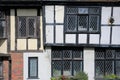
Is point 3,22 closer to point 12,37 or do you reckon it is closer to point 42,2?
point 12,37

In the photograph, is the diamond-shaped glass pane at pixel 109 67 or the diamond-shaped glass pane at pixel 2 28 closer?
the diamond-shaped glass pane at pixel 2 28

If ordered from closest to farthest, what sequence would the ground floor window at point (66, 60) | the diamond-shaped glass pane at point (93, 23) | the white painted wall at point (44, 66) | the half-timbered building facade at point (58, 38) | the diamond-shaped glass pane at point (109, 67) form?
the half-timbered building facade at point (58, 38)
the diamond-shaped glass pane at point (93, 23)
the white painted wall at point (44, 66)
the ground floor window at point (66, 60)
the diamond-shaped glass pane at point (109, 67)

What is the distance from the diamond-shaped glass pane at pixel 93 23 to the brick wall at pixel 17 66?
4.56 metres

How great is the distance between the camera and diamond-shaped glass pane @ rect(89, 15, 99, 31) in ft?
85.7

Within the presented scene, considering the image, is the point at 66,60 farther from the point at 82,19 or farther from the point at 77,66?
the point at 82,19

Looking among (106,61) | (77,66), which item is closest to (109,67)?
(106,61)

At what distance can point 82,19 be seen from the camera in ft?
85.9

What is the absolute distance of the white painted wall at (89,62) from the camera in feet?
86.6

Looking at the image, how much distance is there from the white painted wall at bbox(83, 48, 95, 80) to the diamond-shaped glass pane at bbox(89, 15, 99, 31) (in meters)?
1.29

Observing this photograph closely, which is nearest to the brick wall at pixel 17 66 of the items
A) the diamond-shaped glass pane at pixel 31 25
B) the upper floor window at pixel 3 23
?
the upper floor window at pixel 3 23

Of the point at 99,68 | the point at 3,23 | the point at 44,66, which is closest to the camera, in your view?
the point at 44,66

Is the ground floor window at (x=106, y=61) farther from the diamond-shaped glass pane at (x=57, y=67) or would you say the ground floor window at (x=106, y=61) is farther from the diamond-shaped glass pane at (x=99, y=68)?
the diamond-shaped glass pane at (x=57, y=67)

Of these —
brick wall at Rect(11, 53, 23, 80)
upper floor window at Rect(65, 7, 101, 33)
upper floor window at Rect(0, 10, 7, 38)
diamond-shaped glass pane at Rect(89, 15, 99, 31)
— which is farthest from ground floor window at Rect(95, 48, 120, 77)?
upper floor window at Rect(0, 10, 7, 38)

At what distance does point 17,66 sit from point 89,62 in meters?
4.36
